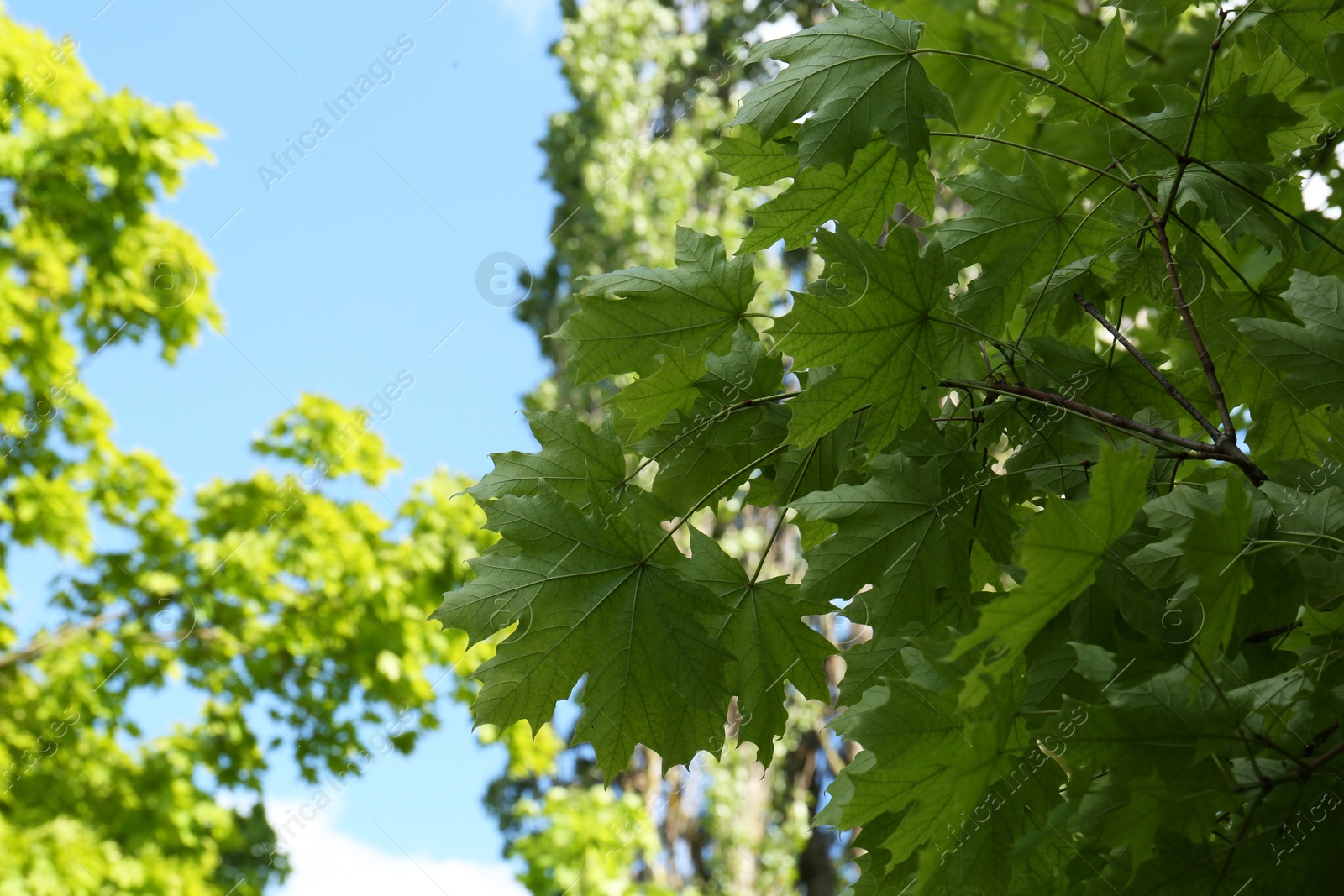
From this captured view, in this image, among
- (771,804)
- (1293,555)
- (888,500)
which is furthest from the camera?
(771,804)

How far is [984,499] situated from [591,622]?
19.6 inches

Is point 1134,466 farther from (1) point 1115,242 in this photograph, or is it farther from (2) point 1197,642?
(1) point 1115,242

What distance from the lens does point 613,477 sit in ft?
4.56

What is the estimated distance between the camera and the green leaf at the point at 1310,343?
41.6 inches

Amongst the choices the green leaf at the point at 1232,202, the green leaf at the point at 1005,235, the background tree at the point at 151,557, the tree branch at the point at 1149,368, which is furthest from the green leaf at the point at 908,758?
the background tree at the point at 151,557

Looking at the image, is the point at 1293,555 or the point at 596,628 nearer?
the point at 1293,555

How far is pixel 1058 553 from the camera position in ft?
2.61

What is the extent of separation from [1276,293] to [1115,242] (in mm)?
288

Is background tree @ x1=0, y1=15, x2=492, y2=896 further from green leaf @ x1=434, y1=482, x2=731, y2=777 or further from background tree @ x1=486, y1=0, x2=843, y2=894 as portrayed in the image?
green leaf @ x1=434, y1=482, x2=731, y2=777

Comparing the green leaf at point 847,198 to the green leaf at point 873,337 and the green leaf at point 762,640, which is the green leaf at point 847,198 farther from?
the green leaf at point 762,640

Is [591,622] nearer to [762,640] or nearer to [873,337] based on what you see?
[762,640]

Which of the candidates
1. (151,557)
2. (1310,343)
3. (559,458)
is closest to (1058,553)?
(1310,343)

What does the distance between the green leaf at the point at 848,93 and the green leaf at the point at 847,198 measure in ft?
0.30

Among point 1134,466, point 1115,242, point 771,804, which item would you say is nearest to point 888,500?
point 1134,466
